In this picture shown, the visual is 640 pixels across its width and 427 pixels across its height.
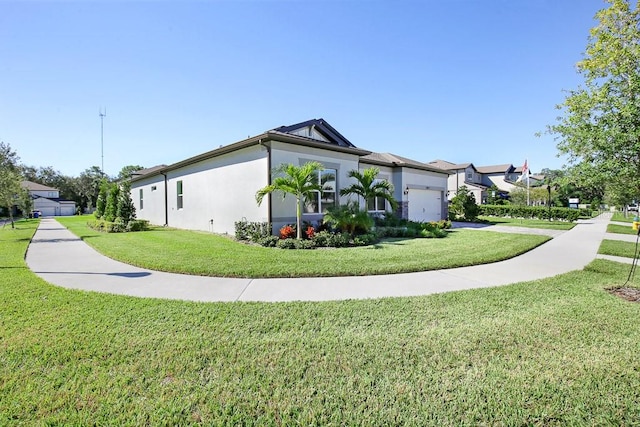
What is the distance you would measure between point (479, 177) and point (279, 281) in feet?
147

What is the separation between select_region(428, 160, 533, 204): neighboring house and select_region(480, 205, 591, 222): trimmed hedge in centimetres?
308

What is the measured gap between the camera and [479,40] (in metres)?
11.0

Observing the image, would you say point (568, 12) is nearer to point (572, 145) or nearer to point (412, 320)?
point (572, 145)

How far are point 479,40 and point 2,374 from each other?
1475cm

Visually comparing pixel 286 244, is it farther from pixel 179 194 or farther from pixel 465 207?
pixel 465 207

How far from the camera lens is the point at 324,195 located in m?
12.8

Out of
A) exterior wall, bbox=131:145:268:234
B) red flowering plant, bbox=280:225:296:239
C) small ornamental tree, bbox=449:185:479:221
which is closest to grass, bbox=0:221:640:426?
red flowering plant, bbox=280:225:296:239

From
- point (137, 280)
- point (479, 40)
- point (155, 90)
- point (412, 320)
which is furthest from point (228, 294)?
point (479, 40)

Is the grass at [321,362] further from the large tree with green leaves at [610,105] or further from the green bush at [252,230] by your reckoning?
the green bush at [252,230]

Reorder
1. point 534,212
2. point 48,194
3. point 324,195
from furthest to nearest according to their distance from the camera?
point 48,194, point 534,212, point 324,195

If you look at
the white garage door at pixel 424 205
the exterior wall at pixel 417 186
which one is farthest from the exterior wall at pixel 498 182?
the white garage door at pixel 424 205

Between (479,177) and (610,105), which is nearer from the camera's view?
(610,105)

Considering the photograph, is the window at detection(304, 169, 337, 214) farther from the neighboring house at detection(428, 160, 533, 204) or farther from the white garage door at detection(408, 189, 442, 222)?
the neighboring house at detection(428, 160, 533, 204)

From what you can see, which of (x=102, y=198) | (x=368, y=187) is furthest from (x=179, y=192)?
(x=368, y=187)
